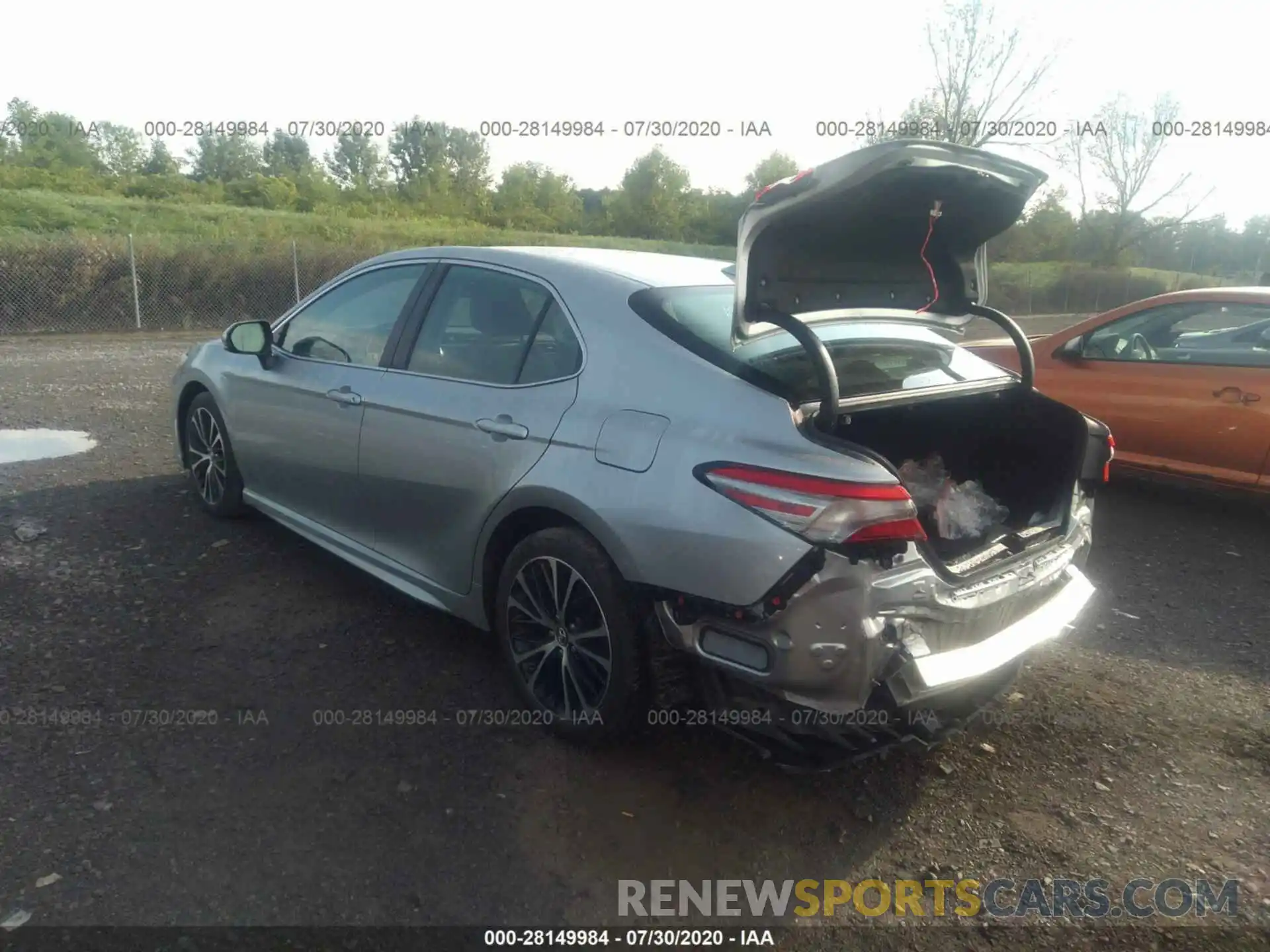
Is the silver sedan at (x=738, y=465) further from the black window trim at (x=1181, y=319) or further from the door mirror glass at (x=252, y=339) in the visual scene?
the black window trim at (x=1181, y=319)

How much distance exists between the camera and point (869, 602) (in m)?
2.48

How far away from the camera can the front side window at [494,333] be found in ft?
10.7

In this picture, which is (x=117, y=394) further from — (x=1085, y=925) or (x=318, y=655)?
(x=1085, y=925)

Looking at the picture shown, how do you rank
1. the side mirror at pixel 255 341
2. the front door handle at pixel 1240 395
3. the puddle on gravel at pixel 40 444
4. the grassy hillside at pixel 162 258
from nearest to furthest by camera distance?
1. the side mirror at pixel 255 341
2. the front door handle at pixel 1240 395
3. the puddle on gravel at pixel 40 444
4. the grassy hillside at pixel 162 258

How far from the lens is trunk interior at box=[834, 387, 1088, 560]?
3420mm

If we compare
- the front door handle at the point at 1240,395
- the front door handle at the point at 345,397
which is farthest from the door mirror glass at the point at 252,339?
the front door handle at the point at 1240,395

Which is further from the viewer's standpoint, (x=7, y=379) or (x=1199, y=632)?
(x=7, y=379)

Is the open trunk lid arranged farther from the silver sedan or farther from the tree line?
the tree line

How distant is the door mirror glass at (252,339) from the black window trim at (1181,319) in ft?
17.7

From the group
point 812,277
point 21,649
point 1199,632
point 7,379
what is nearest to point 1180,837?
point 1199,632

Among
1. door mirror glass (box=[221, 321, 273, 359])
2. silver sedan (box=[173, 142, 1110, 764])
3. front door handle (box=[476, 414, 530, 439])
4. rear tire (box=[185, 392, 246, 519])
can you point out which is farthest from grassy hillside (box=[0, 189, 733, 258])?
front door handle (box=[476, 414, 530, 439])

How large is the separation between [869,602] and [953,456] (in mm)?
1483

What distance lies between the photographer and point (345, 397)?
156 inches

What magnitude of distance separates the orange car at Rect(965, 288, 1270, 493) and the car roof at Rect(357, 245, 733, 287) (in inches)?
138
